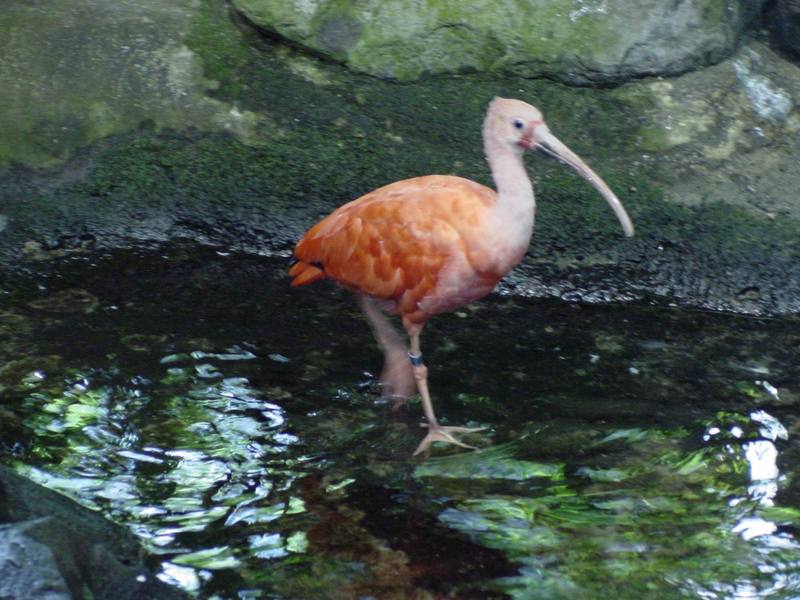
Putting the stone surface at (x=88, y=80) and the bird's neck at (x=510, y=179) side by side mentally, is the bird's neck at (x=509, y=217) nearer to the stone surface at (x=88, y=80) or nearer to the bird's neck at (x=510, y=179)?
the bird's neck at (x=510, y=179)

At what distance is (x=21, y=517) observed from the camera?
11.3 feet

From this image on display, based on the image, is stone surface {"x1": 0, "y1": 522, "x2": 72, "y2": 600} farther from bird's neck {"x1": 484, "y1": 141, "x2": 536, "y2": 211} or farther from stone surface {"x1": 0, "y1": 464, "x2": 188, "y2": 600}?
bird's neck {"x1": 484, "y1": 141, "x2": 536, "y2": 211}

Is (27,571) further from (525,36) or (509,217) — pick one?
(525,36)

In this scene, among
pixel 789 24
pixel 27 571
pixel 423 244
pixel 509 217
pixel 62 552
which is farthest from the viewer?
pixel 789 24

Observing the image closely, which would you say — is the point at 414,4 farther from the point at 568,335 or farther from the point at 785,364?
the point at 785,364

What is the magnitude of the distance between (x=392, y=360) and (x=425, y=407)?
1.02ft

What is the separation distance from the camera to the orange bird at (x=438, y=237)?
174 inches

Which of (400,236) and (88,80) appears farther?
(88,80)

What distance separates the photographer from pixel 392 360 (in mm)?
4887

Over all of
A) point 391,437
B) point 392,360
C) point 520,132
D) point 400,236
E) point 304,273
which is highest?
point 520,132

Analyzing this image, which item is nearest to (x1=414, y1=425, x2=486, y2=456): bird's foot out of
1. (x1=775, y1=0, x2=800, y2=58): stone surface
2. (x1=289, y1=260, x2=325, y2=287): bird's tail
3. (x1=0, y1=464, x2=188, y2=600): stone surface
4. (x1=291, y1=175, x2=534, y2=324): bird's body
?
(x1=291, y1=175, x2=534, y2=324): bird's body

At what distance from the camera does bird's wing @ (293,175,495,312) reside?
4.46 meters

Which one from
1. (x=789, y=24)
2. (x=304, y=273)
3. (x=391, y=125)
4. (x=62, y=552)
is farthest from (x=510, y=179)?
(x=789, y=24)

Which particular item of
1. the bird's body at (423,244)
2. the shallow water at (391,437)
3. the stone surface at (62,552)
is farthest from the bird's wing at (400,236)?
the stone surface at (62,552)
